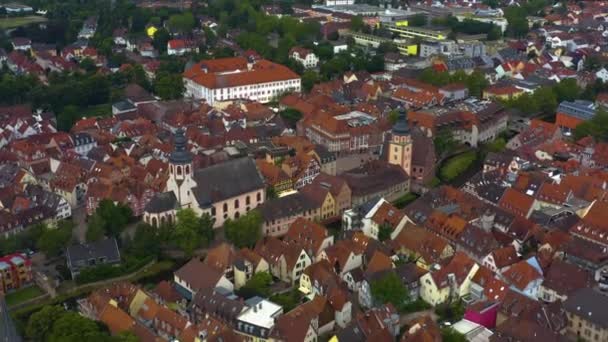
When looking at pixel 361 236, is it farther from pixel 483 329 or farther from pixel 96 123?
pixel 96 123

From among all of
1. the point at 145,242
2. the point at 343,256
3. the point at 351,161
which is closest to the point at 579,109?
the point at 351,161

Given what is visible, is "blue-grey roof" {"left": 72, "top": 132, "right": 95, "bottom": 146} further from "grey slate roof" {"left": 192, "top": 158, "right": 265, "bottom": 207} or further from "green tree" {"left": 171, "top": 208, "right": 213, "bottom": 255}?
"green tree" {"left": 171, "top": 208, "right": 213, "bottom": 255}

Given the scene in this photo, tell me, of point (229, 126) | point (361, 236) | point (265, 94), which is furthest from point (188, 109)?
point (361, 236)

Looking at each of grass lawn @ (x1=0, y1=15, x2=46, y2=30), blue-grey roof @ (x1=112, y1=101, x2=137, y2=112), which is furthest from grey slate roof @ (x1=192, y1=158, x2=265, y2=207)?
grass lawn @ (x1=0, y1=15, x2=46, y2=30)

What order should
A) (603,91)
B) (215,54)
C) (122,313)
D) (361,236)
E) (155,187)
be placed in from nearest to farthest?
(122,313) < (361,236) < (155,187) < (603,91) < (215,54)

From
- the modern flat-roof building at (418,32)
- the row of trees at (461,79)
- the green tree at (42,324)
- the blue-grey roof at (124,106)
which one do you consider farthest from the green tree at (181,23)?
the green tree at (42,324)

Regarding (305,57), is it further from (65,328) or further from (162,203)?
(65,328)

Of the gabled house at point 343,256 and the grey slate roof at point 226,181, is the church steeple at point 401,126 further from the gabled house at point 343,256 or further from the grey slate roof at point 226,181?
the gabled house at point 343,256
